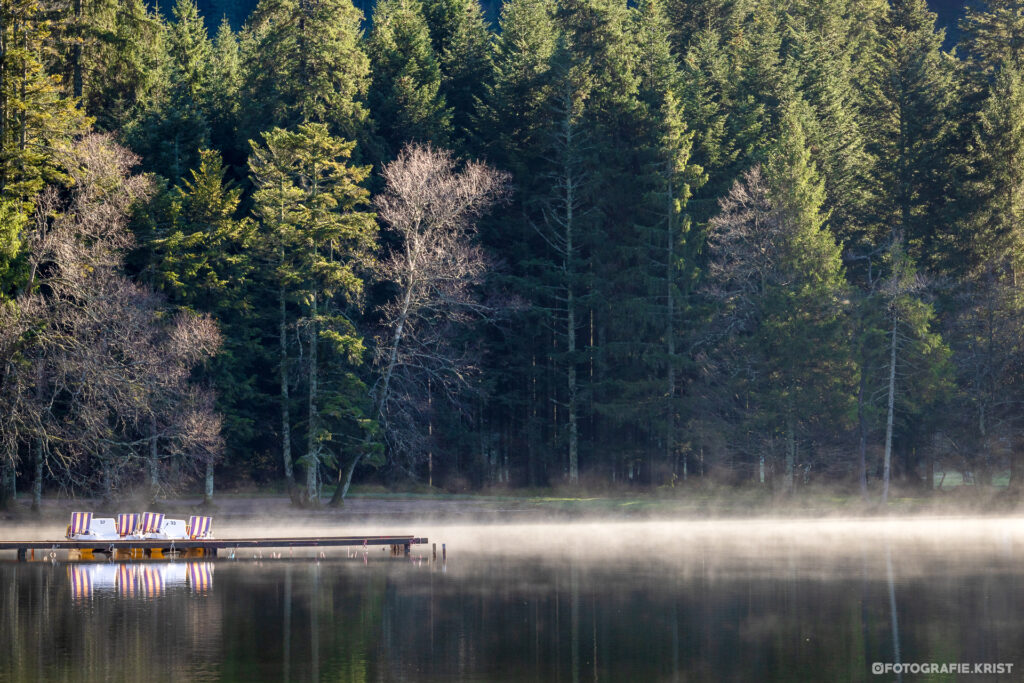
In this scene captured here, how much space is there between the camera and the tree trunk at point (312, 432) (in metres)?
54.1

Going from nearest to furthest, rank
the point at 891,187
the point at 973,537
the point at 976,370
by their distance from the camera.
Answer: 1. the point at 973,537
2. the point at 976,370
3. the point at 891,187

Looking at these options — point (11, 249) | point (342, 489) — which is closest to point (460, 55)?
point (342, 489)

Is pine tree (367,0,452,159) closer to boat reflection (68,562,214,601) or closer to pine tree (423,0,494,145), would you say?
pine tree (423,0,494,145)

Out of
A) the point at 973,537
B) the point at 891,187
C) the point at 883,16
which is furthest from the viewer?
the point at 883,16

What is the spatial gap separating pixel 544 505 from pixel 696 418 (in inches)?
420

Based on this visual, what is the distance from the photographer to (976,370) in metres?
59.1

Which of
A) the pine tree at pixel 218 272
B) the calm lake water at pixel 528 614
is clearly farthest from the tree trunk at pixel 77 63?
the calm lake water at pixel 528 614

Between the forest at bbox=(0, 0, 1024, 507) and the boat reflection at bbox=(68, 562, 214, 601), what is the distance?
11.4 metres

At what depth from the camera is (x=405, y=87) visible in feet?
210

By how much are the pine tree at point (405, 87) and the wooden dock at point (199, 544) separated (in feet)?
97.2

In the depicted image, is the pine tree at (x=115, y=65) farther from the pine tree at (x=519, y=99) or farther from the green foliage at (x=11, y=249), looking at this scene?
the pine tree at (x=519, y=99)

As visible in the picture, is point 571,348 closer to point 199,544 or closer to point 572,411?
point 572,411

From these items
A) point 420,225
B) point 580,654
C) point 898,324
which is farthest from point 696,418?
point 580,654

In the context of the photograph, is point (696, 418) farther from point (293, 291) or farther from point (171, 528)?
point (171, 528)
